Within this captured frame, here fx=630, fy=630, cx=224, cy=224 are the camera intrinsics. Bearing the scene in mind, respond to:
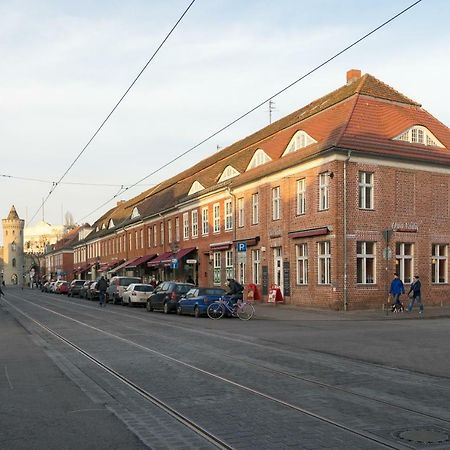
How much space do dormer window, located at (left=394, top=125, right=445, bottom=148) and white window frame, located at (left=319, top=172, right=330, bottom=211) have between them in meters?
4.00

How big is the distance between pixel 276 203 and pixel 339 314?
9324mm

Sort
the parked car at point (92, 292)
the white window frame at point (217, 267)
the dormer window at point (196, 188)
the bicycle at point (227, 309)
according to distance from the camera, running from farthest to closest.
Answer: the parked car at point (92, 292) < the dormer window at point (196, 188) < the white window frame at point (217, 267) < the bicycle at point (227, 309)

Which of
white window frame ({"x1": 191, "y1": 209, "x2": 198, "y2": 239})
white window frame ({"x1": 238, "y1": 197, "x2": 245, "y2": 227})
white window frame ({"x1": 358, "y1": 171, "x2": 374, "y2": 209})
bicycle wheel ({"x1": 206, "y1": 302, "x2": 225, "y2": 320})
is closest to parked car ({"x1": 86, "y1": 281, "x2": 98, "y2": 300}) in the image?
white window frame ({"x1": 191, "y1": 209, "x2": 198, "y2": 239})

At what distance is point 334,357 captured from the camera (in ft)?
40.6

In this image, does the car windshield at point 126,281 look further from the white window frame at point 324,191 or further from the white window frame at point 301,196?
the white window frame at point 324,191

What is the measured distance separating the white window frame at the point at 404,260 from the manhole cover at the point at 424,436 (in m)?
23.4

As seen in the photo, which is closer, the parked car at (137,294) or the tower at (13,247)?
the parked car at (137,294)

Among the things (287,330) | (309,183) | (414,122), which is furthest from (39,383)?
(414,122)

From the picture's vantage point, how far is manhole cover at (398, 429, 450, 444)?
19.9 feet

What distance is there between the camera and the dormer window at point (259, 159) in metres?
34.6

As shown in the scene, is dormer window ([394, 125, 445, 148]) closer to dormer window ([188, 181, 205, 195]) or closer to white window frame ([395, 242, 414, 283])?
white window frame ([395, 242, 414, 283])

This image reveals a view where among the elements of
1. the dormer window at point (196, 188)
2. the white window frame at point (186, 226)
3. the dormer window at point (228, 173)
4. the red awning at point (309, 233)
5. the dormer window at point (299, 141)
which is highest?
the dormer window at point (299, 141)

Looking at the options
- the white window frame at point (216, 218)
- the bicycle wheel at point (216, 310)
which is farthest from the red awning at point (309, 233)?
the white window frame at point (216, 218)

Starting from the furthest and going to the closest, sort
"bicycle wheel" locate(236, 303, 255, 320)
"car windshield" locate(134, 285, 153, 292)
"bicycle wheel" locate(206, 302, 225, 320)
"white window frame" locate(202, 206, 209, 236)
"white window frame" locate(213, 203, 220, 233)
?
"white window frame" locate(202, 206, 209, 236)
"white window frame" locate(213, 203, 220, 233)
"car windshield" locate(134, 285, 153, 292)
"bicycle wheel" locate(206, 302, 225, 320)
"bicycle wheel" locate(236, 303, 255, 320)
